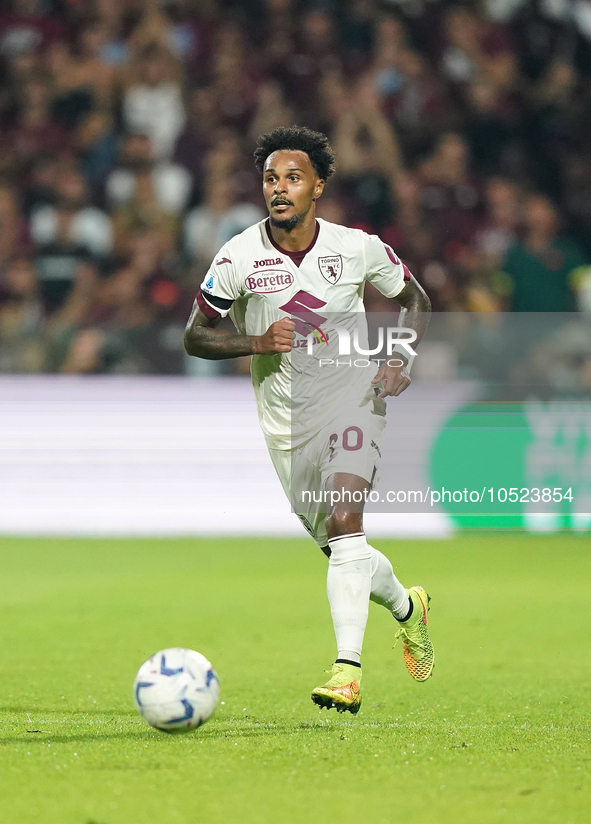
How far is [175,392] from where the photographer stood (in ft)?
39.4

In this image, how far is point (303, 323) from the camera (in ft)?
19.6

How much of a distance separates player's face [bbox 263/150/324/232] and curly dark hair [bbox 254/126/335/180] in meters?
0.04

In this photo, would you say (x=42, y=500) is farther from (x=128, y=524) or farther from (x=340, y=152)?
(x=340, y=152)

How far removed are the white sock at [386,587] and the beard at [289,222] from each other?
4.90 ft

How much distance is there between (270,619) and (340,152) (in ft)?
22.2

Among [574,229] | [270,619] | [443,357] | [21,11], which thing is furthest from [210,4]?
[270,619]

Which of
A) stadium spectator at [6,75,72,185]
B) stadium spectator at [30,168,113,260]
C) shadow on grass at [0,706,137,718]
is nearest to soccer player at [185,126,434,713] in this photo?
shadow on grass at [0,706,137,718]

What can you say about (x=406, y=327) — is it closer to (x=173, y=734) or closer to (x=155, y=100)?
(x=173, y=734)

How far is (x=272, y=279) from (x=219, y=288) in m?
0.24

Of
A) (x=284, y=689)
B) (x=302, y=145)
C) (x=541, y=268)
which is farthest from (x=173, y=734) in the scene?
(x=541, y=268)

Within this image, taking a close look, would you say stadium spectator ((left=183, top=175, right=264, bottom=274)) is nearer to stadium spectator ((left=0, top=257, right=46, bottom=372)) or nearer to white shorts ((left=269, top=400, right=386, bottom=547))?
stadium spectator ((left=0, top=257, right=46, bottom=372))

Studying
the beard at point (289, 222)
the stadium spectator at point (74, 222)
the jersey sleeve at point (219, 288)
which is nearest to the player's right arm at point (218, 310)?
the jersey sleeve at point (219, 288)

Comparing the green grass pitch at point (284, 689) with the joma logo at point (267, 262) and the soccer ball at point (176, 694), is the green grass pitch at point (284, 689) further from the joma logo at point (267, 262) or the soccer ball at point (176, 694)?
the joma logo at point (267, 262)

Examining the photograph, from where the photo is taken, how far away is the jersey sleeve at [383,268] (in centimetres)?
613
